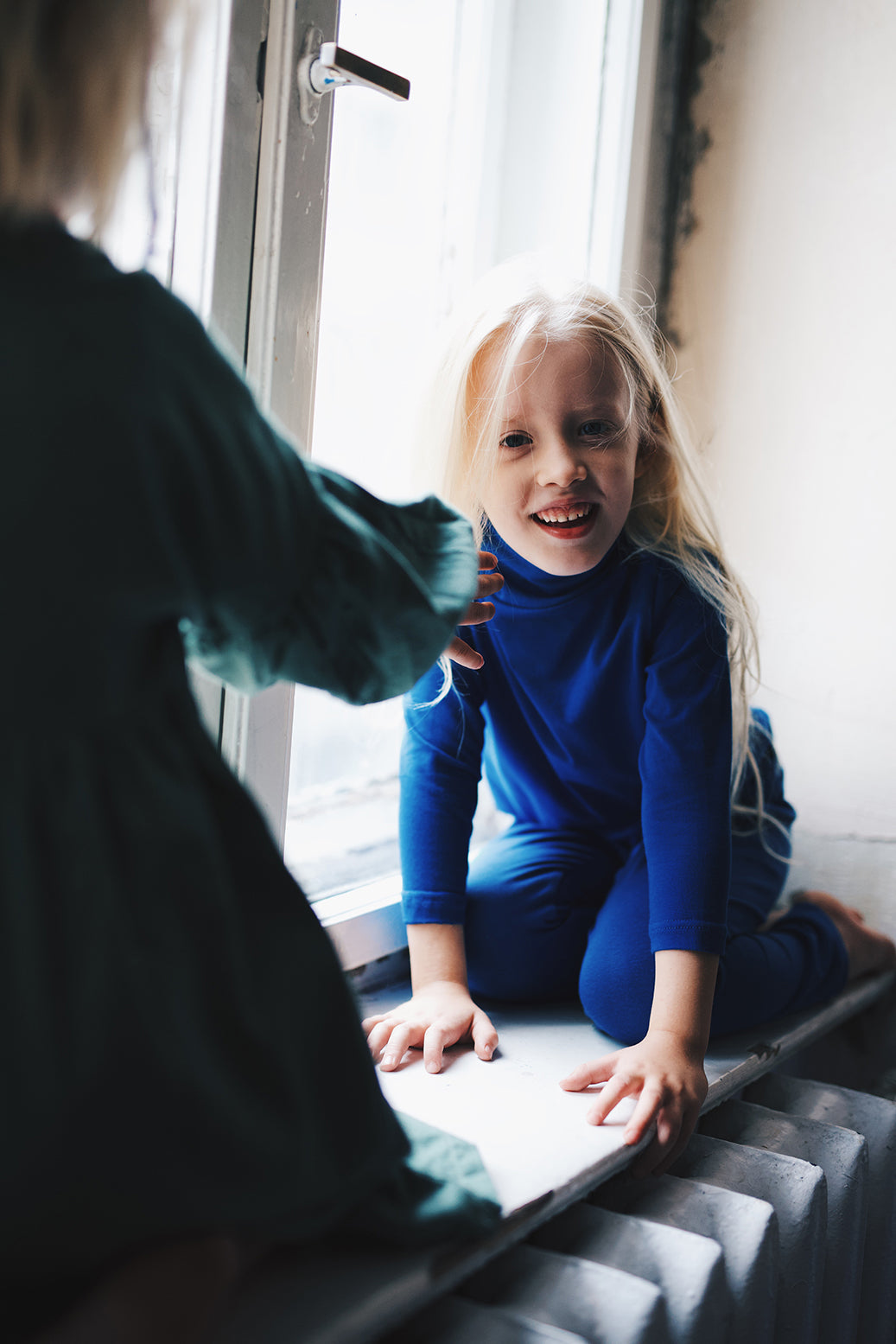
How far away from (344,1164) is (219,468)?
0.31 meters

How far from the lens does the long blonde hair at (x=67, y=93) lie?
0.40 metres

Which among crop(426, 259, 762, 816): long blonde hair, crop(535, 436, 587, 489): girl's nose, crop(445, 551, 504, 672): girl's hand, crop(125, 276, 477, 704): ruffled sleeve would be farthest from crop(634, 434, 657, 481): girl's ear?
crop(125, 276, 477, 704): ruffled sleeve

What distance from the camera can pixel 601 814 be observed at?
39.4 inches

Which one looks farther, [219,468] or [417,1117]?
[417,1117]

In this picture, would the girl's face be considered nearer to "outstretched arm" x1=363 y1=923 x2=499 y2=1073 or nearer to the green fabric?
"outstretched arm" x1=363 y1=923 x2=499 y2=1073

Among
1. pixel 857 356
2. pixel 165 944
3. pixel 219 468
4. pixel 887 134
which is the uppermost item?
pixel 887 134

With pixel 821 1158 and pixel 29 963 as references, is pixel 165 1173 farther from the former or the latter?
pixel 821 1158

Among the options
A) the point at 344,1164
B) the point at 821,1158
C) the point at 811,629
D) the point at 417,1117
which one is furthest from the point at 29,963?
the point at 811,629

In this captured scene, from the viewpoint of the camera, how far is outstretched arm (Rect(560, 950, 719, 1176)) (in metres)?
0.72

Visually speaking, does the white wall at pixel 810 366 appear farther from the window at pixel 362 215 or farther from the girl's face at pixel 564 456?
the girl's face at pixel 564 456

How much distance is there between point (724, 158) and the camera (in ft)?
4.06

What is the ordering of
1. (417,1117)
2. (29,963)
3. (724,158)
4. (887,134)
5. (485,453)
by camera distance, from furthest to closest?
(724,158) < (887,134) < (485,453) < (417,1117) < (29,963)

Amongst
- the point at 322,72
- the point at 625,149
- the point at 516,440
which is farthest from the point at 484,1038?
the point at 625,149

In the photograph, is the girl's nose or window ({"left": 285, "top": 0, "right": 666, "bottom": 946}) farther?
window ({"left": 285, "top": 0, "right": 666, "bottom": 946})
